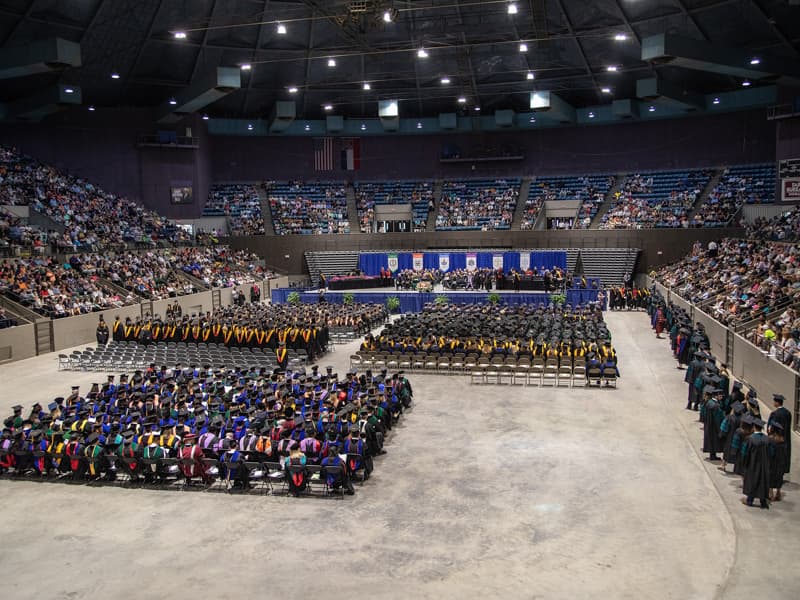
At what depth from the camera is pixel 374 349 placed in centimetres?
2405

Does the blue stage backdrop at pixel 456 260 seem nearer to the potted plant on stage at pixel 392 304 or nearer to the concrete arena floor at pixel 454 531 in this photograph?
the potted plant on stage at pixel 392 304

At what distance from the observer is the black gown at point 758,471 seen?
37.2ft

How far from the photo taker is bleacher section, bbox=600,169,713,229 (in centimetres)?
4641

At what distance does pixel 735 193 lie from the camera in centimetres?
4491

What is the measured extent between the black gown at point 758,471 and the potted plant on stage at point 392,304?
2729 cm

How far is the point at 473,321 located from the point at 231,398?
42.5 feet

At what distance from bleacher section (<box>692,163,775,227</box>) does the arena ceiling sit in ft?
20.4

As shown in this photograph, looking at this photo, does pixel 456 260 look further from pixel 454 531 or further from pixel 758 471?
pixel 454 531

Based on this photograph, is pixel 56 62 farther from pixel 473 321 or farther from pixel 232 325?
pixel 473 321

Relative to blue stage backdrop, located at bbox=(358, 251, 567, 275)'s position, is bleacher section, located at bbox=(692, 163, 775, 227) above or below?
above

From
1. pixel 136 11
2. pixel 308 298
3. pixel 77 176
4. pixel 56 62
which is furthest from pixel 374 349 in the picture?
pixel 77 176

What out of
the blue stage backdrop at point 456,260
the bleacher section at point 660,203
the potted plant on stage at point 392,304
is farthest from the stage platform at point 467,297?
the bleacher section at point 660,203

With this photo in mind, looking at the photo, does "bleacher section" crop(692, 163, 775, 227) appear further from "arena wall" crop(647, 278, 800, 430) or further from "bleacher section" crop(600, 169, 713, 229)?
"arena wall" crop(647, 278, 800, 430)

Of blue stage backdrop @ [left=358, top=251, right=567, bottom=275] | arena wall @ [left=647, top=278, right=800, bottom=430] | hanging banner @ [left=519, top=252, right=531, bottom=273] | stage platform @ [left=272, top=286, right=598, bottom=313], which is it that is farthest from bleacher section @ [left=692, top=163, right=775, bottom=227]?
arena wall @ [left=647, top=278, right=800, bottom=430]
